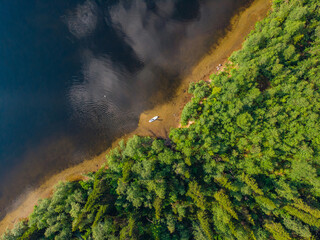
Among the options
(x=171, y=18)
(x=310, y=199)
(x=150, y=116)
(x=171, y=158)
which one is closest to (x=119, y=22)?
(x=171, y=18)

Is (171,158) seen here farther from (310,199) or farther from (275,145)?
(310,199)

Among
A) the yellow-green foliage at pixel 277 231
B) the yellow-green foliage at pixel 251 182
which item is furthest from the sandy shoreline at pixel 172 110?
the yellow-green foliage at pixel 277 231

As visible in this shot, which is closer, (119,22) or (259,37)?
(259,37)

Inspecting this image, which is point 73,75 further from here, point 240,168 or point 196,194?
point 240,168

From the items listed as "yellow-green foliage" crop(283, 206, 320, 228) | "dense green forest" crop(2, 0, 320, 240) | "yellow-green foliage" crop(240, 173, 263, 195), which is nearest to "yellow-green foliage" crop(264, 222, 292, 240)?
"dense green forest" crop(2, 0, 320, 240)

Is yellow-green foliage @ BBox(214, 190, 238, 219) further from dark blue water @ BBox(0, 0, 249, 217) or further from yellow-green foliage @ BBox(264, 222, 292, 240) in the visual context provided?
dark blue water @ BBox(0, 0, 249, 217)

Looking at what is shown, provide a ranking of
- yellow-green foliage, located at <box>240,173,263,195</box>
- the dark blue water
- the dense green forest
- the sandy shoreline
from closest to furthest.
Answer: yellow-green foliage, located at <box>240,173,263,195</box>
the dense green forest
the sandy shoreline
the dark blue water
